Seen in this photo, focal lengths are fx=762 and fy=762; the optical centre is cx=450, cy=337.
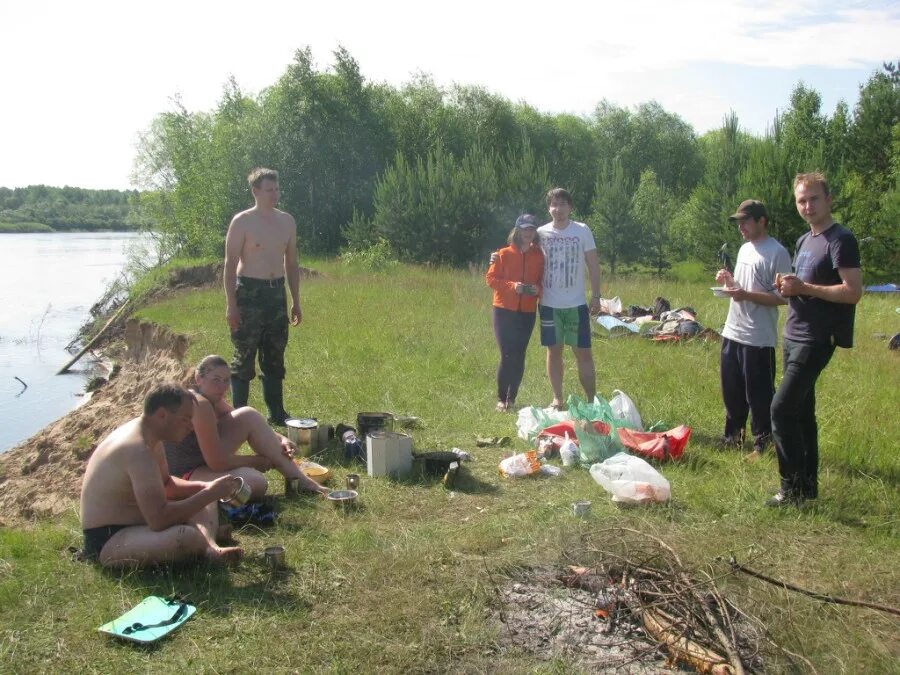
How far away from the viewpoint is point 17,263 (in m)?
40.9

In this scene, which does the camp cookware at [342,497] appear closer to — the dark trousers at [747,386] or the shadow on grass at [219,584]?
the shadow on grass at [219,584]

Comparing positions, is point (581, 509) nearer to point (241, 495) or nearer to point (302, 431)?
point (241, 495)

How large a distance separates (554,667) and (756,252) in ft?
10.7

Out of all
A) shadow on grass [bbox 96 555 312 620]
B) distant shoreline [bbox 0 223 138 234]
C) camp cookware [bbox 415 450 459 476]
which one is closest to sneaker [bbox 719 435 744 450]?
camp cookware [bbox 415 450 459 476]

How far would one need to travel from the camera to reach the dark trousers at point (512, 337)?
6281 millimetres

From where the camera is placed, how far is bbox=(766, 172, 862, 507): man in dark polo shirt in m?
3.96

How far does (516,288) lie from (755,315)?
6.04ft

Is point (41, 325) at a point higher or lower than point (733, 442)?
lower

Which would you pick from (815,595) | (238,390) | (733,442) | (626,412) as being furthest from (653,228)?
(815,595)

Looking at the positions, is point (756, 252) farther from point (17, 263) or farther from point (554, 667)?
point (17, 263)

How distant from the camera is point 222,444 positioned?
4562mm

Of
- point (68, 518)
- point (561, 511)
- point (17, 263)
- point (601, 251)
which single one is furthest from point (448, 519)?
point (17, 263)

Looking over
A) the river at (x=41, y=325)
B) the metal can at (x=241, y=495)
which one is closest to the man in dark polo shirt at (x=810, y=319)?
the metal can at (x=241, y=495)

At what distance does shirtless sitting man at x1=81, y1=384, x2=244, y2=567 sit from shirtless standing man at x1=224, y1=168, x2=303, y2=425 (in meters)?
2.28
